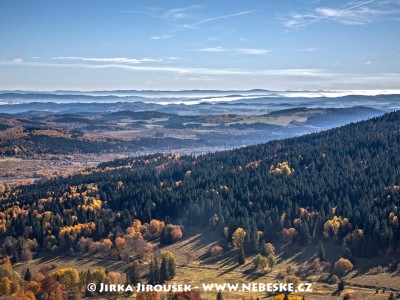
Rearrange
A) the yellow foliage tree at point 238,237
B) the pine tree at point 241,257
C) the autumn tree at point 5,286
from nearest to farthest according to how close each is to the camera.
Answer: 1. the autumn tree at point 5,286
2. the pine tree at point 241,257
3. the yellow foliage tree at point 238,237

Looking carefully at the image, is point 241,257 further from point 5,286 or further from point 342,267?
point 5,286

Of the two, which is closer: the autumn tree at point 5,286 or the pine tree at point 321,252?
the autumn tree at point 5,286

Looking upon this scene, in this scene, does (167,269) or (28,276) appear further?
(167,269)

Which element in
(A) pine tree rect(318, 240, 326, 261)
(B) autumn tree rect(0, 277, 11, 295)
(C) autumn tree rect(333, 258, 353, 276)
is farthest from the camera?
(A) pine tree rect(318, 240, 326, 261)

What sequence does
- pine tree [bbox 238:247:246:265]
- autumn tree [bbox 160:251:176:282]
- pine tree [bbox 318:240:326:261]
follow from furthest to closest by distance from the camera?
1. pine tree [bbox 238:247:246:265]
2. pine tree [bbox 318:240:326:261]
3. autumn tree [bbox 160:251:176:282]

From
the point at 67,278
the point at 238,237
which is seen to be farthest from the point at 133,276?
the point at 238,237

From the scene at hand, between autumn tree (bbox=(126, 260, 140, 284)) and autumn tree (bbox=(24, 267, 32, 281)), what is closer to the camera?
autumn tree (bbox=(126, 260, 140, 284))

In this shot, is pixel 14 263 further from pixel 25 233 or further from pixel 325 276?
pixel 325 276

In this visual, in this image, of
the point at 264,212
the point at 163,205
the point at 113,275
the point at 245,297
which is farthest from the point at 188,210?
the point at 245,297

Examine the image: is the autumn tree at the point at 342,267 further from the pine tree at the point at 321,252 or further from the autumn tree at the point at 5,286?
the autumn tree at the point at 5,286

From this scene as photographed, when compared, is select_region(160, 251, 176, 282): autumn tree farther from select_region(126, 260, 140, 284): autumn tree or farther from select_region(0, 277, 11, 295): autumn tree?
select_region(0, 277, 11, 295): autumn tree

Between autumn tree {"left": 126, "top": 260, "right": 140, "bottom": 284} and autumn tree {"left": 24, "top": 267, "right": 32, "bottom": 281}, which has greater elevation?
autumn tree {"left": 126, "top": 260, "right": 140, "bottom": 284}

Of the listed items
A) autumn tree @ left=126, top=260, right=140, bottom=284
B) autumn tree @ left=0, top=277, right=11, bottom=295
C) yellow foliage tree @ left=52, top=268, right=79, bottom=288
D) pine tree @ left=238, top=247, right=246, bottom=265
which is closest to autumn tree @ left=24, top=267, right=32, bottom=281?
yellow foliage tree @ left=52, top=268, right=79, bottom=288

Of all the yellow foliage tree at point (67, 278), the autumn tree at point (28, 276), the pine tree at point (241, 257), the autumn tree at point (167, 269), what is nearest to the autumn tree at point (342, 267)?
the pine tree at point (241, 257)
